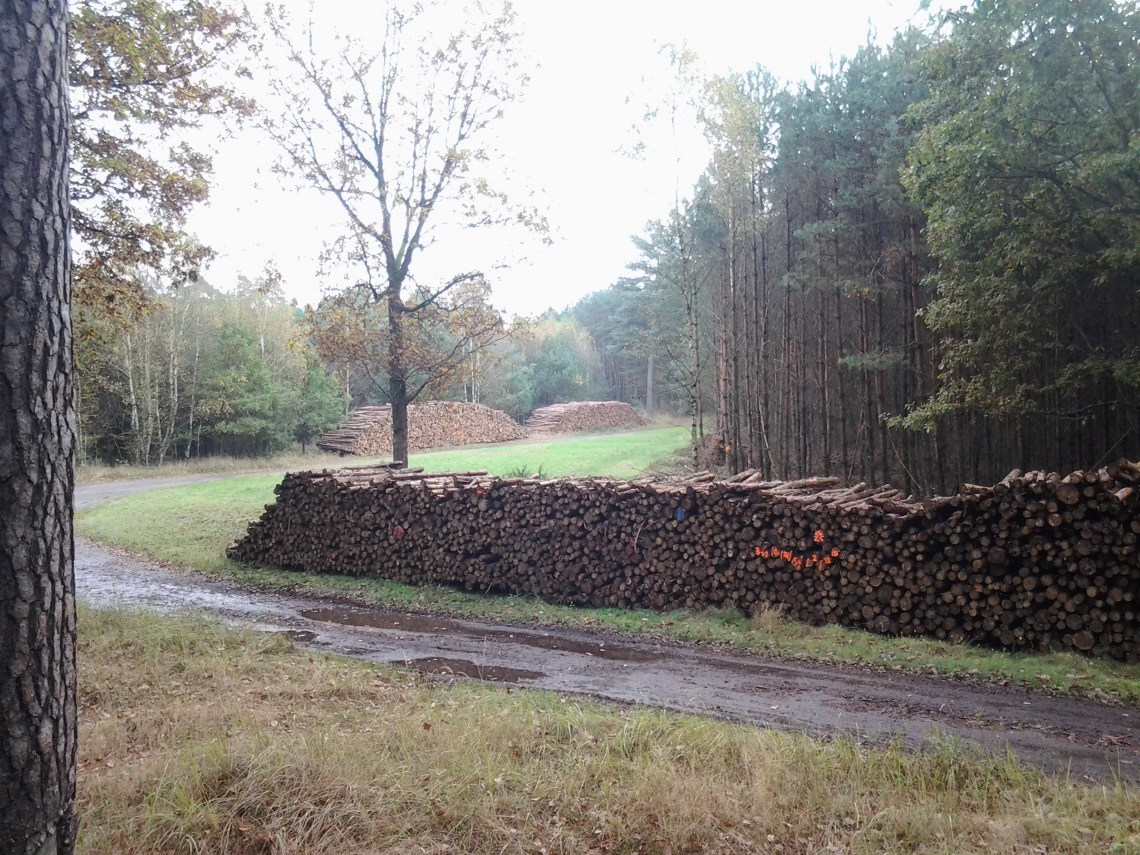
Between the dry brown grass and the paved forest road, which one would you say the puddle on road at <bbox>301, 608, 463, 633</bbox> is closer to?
the paved forest road

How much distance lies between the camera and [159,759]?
4.18 metres

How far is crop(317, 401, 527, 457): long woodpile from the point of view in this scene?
1329 inches

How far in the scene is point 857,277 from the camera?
16391mm

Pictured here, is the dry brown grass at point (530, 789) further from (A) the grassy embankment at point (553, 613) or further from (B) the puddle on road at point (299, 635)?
(B) the puddle on road at point (299, 635)

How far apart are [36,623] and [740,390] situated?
21.5 meters

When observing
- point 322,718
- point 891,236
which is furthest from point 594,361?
point 322,718

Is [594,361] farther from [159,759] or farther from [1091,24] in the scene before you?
[159,759]

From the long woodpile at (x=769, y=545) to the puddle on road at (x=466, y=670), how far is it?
3.32 m

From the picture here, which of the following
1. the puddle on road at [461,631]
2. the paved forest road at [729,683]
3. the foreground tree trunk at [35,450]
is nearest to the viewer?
the foreground tree trunk at [35,450]

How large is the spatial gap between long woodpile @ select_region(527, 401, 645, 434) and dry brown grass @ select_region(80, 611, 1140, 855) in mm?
38625

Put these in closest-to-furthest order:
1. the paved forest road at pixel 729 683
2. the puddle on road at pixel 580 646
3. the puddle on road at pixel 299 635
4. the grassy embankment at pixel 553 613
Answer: the paved forest road at pixel 729 683, the grassy embankment at pixel 553 613, the puddle on road at pixel 580 646, the puddle on road at pixel 299 635

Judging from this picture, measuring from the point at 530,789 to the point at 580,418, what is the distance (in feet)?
139

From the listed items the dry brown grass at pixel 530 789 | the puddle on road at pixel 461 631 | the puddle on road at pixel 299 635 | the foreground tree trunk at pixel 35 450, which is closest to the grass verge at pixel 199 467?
the puddle on road at pixel 461 631

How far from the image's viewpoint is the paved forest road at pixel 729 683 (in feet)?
18.9
